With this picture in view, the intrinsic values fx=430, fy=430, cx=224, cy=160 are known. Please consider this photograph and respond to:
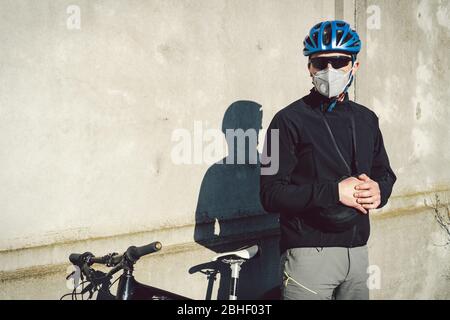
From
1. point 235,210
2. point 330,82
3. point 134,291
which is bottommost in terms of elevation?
point 134,291

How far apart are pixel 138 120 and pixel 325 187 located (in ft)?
5.51

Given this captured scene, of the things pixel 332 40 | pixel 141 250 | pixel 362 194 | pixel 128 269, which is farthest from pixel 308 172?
pixel 128 269

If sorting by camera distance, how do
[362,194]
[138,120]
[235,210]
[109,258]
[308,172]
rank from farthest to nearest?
[235,210] < [138,120] < [109,258] < [308,172] < [362,194]

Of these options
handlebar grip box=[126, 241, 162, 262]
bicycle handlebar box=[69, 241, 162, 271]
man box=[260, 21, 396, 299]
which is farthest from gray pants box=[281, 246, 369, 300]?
bicycle handlebar box=[69, 241, 162, 271]

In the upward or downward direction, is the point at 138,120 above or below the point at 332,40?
below

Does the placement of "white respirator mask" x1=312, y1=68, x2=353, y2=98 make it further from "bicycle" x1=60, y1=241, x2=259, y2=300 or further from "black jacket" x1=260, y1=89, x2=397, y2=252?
"bicycle" x1=60, y1=241, x2=259, y2=300

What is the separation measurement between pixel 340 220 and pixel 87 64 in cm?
210

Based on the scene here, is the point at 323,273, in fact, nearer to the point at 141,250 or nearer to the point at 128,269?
the point at 141,250

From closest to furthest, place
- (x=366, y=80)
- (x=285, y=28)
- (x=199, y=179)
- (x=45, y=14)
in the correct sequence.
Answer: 1. (x=45, y=14)
2. (x=199, y=179)
3. (x=285, y=28)
4. (x=366, y=80)

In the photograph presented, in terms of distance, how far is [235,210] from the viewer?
13.2ft

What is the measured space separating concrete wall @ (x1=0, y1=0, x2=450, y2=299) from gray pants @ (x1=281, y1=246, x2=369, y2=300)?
1.35m
